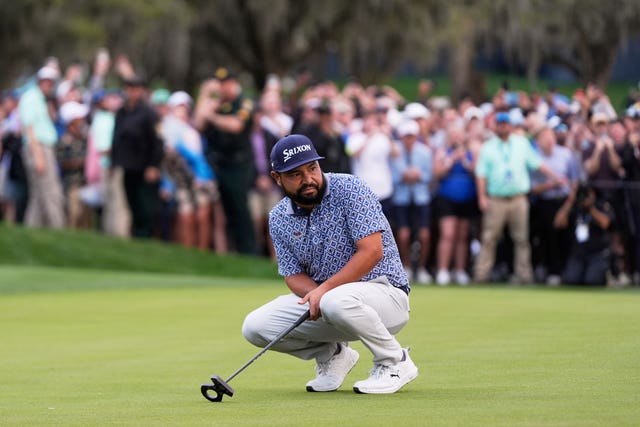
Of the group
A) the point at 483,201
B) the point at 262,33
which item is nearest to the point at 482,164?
the point at 483,201

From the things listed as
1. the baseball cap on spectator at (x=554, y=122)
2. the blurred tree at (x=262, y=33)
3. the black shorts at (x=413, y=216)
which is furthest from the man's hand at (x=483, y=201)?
the blurred tree at (x=262, y=33)

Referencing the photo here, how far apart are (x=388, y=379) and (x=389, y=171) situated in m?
11.6

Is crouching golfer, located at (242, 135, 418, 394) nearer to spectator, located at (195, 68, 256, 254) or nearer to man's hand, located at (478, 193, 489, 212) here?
man's hand, located at (478, 193, 489, 212)

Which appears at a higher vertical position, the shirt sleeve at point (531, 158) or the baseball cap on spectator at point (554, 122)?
the baseball cap on spectator at point (554, 122)

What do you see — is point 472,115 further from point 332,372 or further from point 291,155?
point 291,155

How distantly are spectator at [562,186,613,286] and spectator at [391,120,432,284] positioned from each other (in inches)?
87.3

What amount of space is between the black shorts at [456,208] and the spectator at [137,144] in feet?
12.5

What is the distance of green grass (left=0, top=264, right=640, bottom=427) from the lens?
7324 mm

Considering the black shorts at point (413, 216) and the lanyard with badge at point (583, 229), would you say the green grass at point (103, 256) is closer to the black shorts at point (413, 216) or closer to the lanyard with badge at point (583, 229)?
the black shorts at point (413, 216)

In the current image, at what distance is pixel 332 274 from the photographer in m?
8.52

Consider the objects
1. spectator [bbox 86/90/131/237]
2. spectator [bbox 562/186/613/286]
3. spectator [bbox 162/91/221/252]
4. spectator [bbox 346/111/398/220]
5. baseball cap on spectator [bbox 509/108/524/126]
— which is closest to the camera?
spectator [bbox 562/186/613/286]

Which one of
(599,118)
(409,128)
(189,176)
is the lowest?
(189,176)

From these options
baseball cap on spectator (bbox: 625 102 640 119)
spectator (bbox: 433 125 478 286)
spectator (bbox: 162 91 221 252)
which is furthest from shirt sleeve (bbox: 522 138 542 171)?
spectator (bbox: 162 91 221 252)

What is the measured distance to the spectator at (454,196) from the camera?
19891mm
